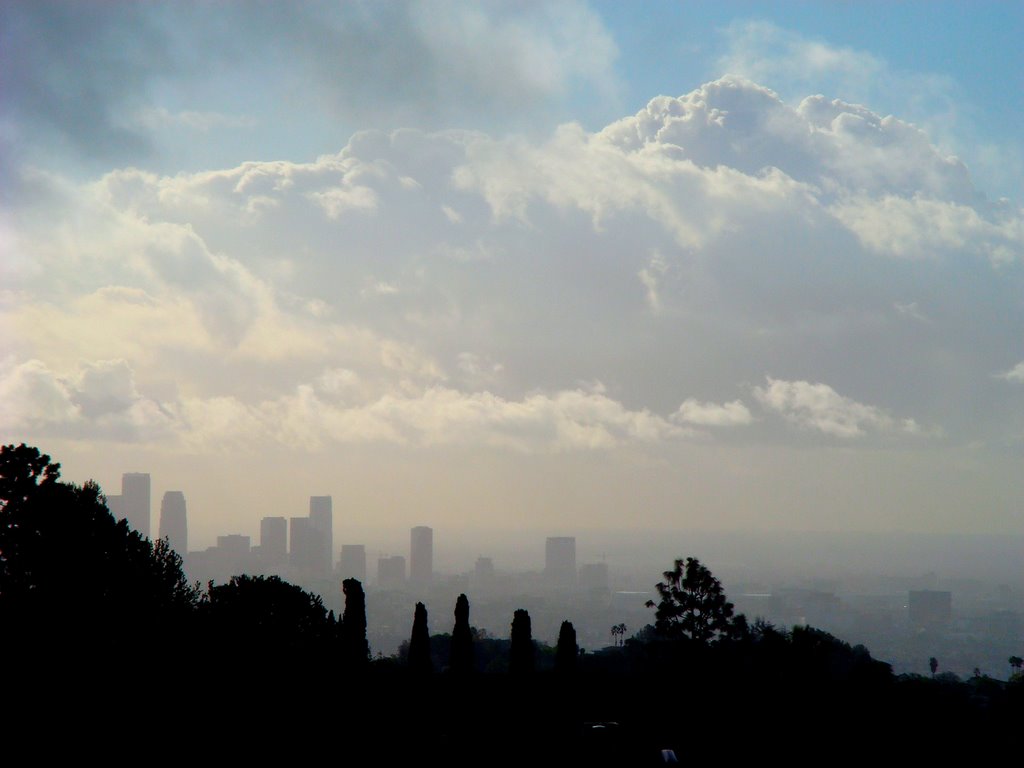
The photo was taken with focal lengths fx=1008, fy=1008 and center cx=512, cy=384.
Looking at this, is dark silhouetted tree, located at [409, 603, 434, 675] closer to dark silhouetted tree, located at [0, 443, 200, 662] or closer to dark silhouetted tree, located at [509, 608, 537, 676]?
dark silhouetted tree, located at [509, 608, 537, 676]

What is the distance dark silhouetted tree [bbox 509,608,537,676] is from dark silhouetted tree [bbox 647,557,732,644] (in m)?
14.6

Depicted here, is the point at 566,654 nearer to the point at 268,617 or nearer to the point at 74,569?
the point at 268,617

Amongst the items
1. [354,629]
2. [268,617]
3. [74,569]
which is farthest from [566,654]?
[74,569]

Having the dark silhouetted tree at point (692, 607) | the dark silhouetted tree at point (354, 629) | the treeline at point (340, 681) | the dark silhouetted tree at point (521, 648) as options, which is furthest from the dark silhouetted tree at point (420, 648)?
the dark silhouetted tree at point (692, 607)

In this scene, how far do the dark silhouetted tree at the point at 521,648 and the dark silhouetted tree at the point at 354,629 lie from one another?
879 cm

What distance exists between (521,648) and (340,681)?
12.0 metres

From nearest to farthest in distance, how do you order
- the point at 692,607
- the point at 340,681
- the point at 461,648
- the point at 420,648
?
Answer: the point at 340,681 → the point at 420,648 → the point at 461,648 → the point at 692,607

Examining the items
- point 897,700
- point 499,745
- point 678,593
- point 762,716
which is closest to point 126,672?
point 499,745

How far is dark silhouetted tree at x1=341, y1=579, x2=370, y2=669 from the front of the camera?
4947cm

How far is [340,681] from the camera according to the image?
4816 centimetres

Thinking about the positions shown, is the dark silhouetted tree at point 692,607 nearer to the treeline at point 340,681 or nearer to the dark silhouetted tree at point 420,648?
the treeline at point 340,681

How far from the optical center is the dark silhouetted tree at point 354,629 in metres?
49.5

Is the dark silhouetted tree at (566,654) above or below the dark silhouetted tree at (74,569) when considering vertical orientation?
below

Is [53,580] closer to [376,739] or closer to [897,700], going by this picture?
[376,739]
